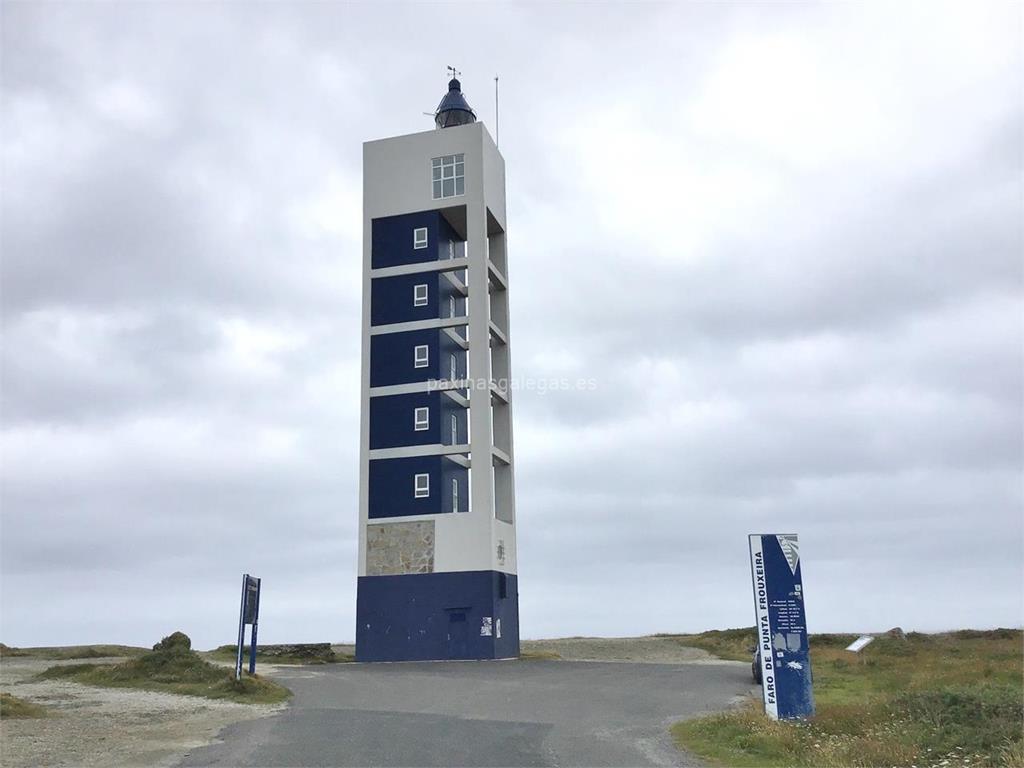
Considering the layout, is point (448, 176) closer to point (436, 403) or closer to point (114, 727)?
point (436, 403)

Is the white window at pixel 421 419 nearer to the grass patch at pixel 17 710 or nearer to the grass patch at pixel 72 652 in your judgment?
the grass patch at pixel 72 652

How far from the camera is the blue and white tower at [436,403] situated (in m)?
51.0

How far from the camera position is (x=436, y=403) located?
53375 mm

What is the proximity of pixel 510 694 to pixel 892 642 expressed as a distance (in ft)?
115

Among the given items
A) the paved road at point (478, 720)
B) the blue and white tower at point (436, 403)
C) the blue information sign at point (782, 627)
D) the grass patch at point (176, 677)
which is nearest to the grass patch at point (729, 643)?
the blue and white tower at point (436, 403)

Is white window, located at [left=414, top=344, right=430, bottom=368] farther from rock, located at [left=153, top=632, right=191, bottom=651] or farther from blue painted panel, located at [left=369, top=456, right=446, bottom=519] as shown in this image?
rock, located at [left=153, top=632, right=191, bottom=651]

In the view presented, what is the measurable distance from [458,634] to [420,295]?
19.7 m

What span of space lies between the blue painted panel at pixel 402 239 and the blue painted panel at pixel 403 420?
8598mm

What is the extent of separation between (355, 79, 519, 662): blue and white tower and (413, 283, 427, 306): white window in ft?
0.25

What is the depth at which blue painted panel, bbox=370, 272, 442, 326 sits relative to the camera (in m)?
55.6

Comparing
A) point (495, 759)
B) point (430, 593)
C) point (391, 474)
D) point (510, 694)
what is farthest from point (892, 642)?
point (495, 759)

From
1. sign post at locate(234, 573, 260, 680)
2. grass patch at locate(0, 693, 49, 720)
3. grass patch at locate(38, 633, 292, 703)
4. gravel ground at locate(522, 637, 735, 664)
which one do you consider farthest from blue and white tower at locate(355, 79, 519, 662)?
grass patch at locate(0, 693, 49, 720)

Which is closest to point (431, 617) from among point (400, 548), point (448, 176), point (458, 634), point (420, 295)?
point (458, 634)

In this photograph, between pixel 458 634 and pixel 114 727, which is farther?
pixel 458 634
